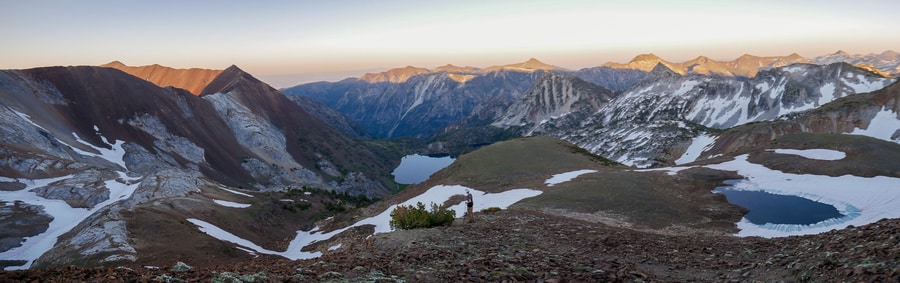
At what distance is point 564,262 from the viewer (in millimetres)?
14734

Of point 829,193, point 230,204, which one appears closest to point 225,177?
point 230,204

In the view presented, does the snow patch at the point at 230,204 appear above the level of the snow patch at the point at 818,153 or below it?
below

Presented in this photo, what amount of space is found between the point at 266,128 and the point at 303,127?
1094 inches

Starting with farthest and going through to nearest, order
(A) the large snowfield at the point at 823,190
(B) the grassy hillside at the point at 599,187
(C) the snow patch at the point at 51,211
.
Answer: (C) the snow patch at the point at 51,211
(B) the grassy hillside at the point at 599,187
(A) the large snowfield at the point at 823,190

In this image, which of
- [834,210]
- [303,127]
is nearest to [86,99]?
[303,127]

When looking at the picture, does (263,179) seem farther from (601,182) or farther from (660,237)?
(660,237)

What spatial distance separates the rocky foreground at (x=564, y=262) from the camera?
10.2 metres

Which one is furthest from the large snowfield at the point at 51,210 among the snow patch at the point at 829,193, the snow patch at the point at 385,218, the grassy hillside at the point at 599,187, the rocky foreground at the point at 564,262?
the snow patch at the point at 829,193

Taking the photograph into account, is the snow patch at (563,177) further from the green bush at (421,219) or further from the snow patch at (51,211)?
the snow patch at (51,211)

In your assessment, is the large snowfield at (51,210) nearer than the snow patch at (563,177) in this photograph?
Yes

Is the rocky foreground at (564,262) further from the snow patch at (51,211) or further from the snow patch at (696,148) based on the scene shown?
the snow patch at (696,148)

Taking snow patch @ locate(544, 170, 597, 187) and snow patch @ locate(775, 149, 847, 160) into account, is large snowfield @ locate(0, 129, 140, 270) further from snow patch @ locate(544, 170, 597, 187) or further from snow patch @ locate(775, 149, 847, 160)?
snow patch @ locate(775, 149, 847, 160)

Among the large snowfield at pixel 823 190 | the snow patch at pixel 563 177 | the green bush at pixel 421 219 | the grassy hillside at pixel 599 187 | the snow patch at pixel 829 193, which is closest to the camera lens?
the green bush at pixel 421 219

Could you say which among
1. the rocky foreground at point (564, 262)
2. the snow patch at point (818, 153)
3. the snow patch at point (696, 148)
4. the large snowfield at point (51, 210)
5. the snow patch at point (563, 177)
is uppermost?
the rocky foreground at point (564, 262)
